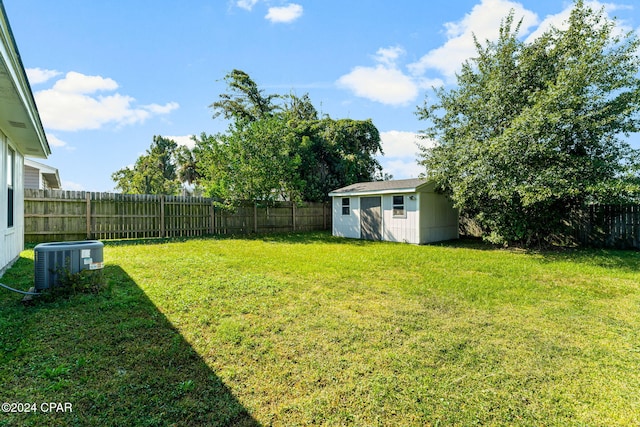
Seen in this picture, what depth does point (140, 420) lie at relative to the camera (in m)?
2.02

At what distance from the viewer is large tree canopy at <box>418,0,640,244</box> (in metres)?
8.14

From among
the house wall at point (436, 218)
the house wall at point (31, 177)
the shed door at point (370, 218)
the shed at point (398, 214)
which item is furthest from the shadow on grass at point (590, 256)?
the house wall at point (31, 177)

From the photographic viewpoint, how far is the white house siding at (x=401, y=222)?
11.6 metres

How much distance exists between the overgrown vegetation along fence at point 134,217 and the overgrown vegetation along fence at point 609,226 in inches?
→ 473

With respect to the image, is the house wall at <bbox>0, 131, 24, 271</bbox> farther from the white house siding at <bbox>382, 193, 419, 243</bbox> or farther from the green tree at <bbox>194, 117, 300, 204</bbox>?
the white house siding at <bbox>382, 193, 419, 243</bbox>

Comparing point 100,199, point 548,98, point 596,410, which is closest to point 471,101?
point 548,98

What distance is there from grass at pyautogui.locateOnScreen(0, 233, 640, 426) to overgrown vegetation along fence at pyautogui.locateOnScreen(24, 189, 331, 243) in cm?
547

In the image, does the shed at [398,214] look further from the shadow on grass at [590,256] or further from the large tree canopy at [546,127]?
the shadow on grass at [590,256]

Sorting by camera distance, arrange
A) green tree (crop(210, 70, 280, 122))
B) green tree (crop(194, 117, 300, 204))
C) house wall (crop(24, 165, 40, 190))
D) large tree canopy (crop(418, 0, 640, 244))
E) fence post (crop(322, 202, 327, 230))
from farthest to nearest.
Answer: green tree (crop(210, 70, 280, 122)) < fence post (crop(322, 202, 327, 230)) < house wall (crop(24, 165, 40, 190)) < green tree (crop(194, 117, 300, 204)) < large tree canopy (crop(418, 0, 640, 244))

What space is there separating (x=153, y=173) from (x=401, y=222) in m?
28.9

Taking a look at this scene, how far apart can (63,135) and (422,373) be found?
12.4 metres

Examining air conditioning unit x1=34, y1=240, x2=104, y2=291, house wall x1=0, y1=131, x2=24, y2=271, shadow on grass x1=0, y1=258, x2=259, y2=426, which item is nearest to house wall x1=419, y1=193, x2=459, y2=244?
shadow on grass x1=0, y1=258, x2=259, y2=426

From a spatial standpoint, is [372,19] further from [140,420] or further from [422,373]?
[140,420]

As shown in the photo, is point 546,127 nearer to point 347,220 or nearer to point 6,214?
point 347,220
